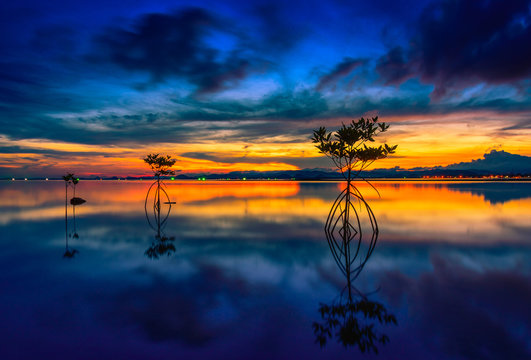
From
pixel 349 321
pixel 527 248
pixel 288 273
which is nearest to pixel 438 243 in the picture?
pixel 527 248

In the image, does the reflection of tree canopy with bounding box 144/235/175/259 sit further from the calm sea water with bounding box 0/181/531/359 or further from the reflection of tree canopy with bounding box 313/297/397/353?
the reflection of tree canopy with bounding box 313/297/397/353

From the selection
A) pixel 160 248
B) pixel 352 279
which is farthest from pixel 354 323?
pixel 160 248

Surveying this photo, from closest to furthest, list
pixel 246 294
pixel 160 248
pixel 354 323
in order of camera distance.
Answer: pixel 354 323
pixel 246 294
pixel 160 248

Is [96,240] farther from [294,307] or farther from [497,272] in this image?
[497,272]

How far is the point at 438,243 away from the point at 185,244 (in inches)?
639

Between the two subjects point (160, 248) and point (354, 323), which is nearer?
point (354, 323)

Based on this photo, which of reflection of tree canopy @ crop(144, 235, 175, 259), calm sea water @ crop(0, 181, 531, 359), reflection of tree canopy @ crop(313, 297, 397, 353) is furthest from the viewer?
reflection of tree canopy @ crop(144, 235, 175, 259)

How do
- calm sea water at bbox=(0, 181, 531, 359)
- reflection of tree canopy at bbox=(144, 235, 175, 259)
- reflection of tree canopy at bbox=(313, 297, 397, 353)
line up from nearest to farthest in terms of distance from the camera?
calm sea water at bbox=(0, 181, 531, 359), reflection of tree canopy at bbox=(313, 297, 397, 353), reflection of tree canopy at bbox=(144, 235, 175, 259)

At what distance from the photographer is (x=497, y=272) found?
13.3 meters

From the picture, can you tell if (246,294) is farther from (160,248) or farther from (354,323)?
(160,248)

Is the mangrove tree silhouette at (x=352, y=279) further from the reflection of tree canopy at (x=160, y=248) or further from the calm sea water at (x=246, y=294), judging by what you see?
the reflection of tree canopy at (x=160, y=248)

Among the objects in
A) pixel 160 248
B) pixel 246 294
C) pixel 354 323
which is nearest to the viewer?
pixel 354 323

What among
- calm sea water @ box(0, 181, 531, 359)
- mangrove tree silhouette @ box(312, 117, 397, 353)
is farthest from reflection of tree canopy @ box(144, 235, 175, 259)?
mangrove tree silhouette @ box(312, 117, 397, 353)

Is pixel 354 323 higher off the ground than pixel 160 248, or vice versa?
pixel 354 323
